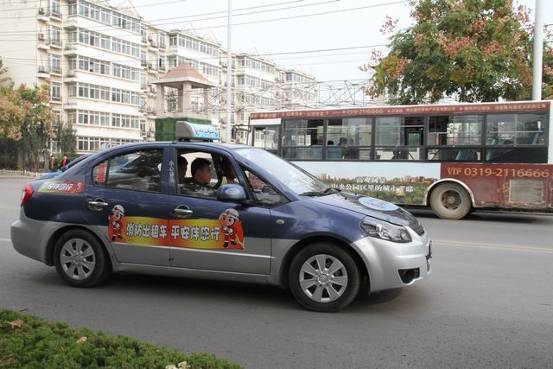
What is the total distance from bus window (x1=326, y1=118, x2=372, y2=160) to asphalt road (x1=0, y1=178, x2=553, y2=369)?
7907 millimetres

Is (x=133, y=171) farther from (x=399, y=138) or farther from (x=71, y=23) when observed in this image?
(x=71, y=23)

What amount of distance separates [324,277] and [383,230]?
720 millimetres

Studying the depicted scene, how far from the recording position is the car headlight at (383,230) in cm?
519

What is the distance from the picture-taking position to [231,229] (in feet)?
18.2

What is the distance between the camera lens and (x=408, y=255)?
5.21 meters

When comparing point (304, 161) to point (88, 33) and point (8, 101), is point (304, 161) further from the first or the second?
point (88, 33)

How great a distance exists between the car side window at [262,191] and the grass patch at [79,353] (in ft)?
7.09

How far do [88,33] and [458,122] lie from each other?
50276 mm

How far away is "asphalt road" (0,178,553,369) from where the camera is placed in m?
4.28

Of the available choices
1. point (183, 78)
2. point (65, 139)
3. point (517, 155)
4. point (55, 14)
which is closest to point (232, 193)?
point (517, 155)

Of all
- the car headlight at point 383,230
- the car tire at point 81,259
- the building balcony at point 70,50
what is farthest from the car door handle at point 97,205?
the building balcony at point 70,50

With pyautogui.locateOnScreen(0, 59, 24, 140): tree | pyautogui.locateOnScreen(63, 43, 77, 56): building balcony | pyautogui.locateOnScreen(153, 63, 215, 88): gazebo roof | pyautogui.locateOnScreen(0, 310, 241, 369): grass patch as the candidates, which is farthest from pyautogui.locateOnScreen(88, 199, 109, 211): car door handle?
pyautogui.locateOnScreen(63, 43, 77, 56): building balcony

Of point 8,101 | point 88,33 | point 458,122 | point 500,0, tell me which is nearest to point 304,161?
point 458,122

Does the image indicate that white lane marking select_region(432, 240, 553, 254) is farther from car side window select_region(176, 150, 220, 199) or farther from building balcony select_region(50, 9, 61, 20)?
building balcony select_region(50, 9, 61, 20)
